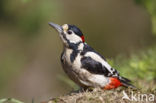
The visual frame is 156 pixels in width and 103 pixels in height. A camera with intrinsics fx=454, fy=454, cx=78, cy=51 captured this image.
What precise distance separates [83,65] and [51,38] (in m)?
7.52

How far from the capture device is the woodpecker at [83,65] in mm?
5359

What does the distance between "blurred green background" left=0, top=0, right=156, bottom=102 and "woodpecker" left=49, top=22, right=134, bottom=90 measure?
4.79 metres

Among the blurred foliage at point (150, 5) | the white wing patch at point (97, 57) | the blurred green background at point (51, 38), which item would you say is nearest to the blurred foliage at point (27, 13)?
the blurred green background at point (51, 38)

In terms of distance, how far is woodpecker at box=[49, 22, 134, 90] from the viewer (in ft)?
17.6

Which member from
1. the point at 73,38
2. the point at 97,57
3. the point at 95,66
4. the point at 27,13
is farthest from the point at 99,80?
the point at 27,13

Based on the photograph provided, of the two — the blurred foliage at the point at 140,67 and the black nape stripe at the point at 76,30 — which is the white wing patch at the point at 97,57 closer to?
the black nape stripe at the point at 76,30

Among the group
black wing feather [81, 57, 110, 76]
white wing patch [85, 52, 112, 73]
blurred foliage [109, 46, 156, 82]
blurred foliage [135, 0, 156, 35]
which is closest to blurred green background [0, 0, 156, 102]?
blurred foliage [109, 46, 156, 82]

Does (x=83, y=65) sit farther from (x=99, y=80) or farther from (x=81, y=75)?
(x=99, y=80)

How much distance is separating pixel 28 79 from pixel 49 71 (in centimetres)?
64

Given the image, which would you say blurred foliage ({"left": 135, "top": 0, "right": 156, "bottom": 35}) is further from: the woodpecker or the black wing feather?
the black wing feather

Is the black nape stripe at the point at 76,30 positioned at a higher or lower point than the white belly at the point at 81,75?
higher

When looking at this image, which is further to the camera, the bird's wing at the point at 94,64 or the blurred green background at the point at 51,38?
the blurred green background at the point at 51,38

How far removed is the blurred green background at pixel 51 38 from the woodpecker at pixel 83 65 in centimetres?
479

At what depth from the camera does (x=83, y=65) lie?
212 inches
